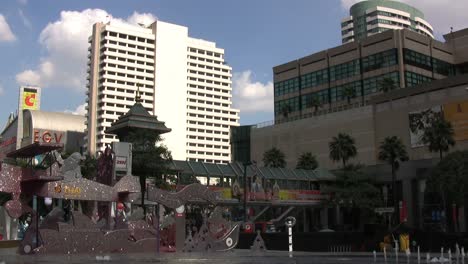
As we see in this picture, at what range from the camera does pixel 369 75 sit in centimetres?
12475

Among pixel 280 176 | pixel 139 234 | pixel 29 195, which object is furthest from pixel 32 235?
pixel 280 176

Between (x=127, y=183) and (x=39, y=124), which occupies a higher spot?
(x=39, y=124)

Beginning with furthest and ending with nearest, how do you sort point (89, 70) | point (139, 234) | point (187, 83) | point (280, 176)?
point (187, 83) < point (89, 70) < point (280, 176) < point (139, 234)

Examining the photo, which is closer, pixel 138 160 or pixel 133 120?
pixel 138 160

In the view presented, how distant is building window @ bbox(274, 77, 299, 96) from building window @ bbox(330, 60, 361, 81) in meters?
11.3

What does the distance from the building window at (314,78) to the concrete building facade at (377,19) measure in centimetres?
5499

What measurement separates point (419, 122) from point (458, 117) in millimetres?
7582

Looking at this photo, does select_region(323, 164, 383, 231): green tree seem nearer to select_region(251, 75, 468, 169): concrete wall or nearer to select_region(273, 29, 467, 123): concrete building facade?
select_region(251, 75, 468, 169): concrete wall

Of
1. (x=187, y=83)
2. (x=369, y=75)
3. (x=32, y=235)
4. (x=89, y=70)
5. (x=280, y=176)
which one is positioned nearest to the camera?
(x=32, y=235)

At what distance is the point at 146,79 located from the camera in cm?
18575

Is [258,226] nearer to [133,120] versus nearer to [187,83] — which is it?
[133,120]

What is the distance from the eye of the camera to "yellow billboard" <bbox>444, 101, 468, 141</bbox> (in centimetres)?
9606

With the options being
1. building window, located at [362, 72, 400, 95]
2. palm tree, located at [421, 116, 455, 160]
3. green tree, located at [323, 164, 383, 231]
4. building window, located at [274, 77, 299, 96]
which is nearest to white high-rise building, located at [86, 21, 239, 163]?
building window, located at [274, 77, 299, 96]

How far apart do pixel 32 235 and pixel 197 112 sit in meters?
167
